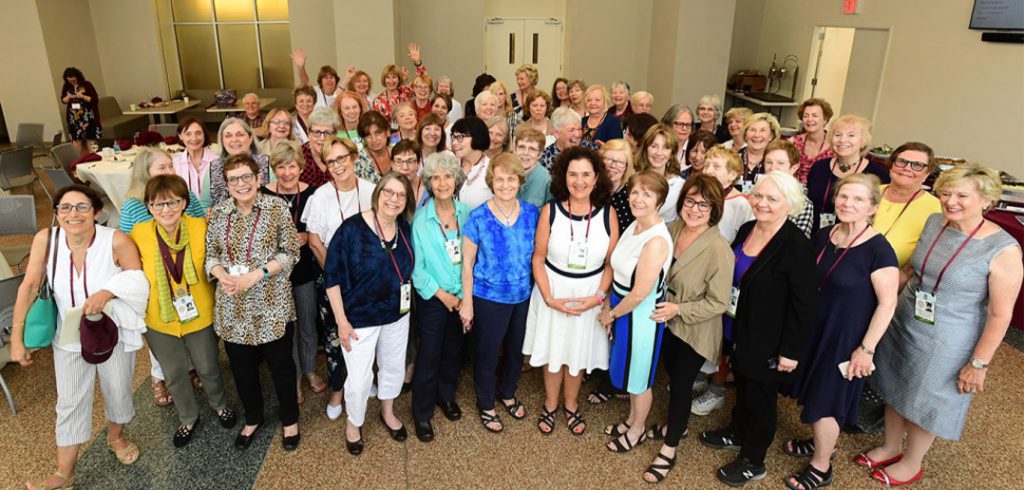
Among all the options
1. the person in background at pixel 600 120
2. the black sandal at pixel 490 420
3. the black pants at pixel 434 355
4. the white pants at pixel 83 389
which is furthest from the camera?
the person in background at pixel 600 120

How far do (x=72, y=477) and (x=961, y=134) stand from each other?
940cm

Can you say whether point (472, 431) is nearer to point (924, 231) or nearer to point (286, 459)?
point (286, 459)

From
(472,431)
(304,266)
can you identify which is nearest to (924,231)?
(472,431)

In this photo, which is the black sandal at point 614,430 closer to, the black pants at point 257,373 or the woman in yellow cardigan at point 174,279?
the black pants at point 257,373

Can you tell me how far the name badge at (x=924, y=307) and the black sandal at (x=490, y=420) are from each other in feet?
7.37

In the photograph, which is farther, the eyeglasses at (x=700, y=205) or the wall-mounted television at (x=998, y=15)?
the wall-mounted television at (x=998, y=15)

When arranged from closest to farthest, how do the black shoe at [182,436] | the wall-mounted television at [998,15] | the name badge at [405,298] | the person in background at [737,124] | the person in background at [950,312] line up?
the person in background at [950,312]
the name badge at [405,298]
the black shoe at [182,436]
the person in background at [737,124]
the wall-mounted television at [998,15]

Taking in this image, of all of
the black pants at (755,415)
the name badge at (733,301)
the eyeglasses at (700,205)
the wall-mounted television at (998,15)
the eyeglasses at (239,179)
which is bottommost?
the black pants at (755,415)

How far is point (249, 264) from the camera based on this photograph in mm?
2840

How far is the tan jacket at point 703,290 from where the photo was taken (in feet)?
8.99

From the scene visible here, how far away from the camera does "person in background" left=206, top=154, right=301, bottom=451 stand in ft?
9.19

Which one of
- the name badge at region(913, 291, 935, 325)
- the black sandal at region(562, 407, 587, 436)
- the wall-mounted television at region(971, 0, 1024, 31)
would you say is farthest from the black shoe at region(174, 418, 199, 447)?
the wall-mounted television at region(971, 0, 1024, 31)

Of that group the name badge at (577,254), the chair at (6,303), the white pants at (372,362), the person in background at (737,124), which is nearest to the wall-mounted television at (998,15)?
the person in background at (737,124)

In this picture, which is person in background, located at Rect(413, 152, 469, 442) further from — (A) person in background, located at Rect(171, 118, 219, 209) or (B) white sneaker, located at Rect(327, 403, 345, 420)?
(A) person in background, located at Rect(171, 118, 219, 209)
